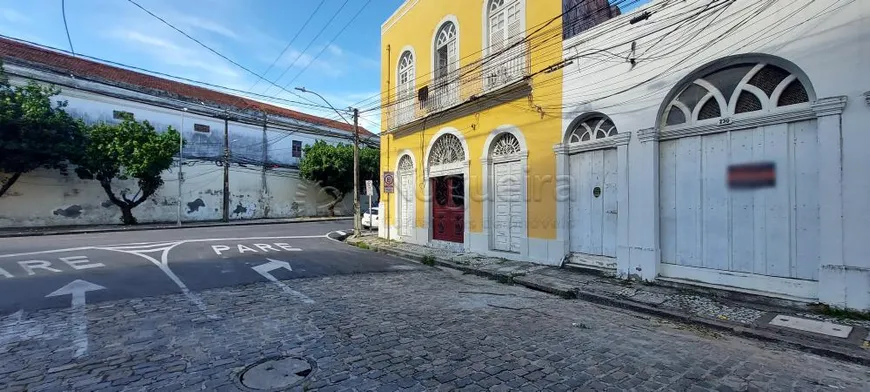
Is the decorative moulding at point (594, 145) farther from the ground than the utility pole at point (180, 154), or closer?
closer

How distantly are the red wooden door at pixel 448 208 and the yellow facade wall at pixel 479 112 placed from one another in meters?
0.52

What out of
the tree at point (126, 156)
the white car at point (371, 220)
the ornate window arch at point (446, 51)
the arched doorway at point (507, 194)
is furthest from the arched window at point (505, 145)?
the tree at point (126, 156)

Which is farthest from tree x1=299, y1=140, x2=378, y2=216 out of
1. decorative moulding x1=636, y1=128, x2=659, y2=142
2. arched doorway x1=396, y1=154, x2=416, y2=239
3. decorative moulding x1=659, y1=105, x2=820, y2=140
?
decorative moulding x1=659, y1=105, x2=820, y2=140

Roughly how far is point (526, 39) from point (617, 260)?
533cm

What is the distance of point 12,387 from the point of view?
3.18 m

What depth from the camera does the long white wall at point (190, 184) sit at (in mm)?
18969

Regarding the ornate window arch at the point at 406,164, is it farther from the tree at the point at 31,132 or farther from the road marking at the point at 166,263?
the tree at the point at 31,132

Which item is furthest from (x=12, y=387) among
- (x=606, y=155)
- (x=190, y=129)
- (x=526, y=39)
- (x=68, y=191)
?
(x=190, y=129)

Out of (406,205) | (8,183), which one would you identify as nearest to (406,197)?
(406,205)

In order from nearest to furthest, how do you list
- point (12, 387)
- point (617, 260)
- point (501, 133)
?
point (12, 387) → point (617, 260) → point (501, 133)

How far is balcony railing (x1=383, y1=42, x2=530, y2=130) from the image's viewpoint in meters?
9.52

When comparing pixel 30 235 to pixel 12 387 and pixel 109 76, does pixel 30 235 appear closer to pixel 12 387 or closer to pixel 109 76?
pixel 109 76

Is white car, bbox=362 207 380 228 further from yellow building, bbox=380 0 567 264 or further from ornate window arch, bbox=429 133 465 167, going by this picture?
ornate window arch, bbox=429 133 465 167

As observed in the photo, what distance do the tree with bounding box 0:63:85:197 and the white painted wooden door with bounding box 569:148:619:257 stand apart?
21315 millimetres
